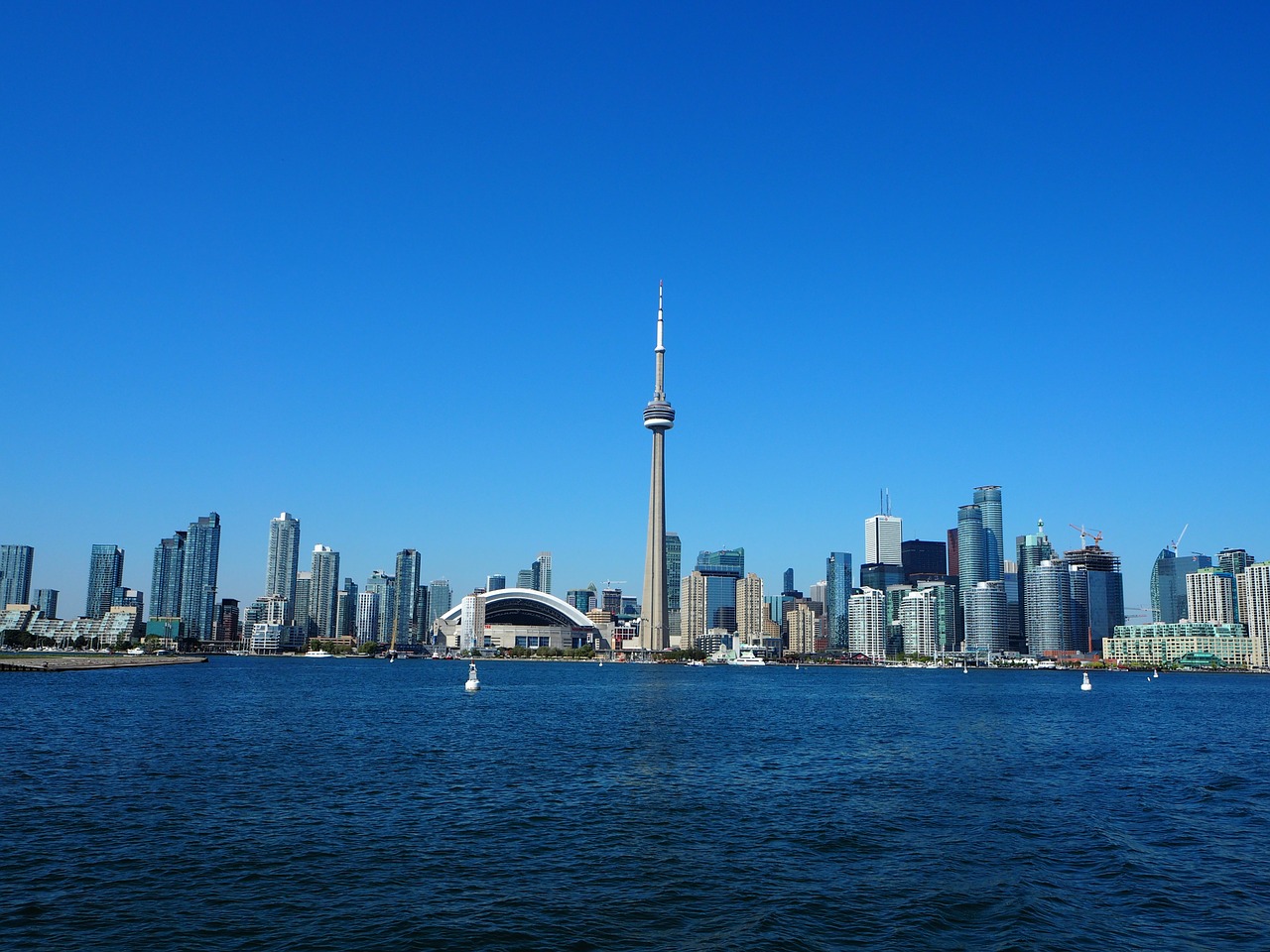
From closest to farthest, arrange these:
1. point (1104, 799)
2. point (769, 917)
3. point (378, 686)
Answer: point (769, 917) → point (1104, 799) → point (378, 686)

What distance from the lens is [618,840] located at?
32031 mm

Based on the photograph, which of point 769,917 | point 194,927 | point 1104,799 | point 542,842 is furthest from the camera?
point 1104,799

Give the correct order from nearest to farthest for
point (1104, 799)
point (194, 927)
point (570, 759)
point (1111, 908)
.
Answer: point (194, 927), point (1111, 908), point (1104, 799), point (570, 759)

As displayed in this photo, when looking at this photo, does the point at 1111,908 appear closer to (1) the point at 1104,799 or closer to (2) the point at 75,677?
(1) the point at 1104,799

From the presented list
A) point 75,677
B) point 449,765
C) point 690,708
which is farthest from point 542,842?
point 75,677

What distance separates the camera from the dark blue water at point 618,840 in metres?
23.1

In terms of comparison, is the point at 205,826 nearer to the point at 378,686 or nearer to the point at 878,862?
the point at 878,862

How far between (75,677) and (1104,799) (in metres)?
135

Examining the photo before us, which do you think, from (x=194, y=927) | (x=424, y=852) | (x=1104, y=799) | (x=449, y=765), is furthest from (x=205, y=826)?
(x=1104, y=799)

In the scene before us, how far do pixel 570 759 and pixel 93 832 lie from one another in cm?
2520

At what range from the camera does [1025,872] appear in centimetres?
2880

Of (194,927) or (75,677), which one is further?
(75,677)

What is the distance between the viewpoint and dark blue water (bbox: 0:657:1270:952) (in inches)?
908

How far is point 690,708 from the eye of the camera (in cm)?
9694
